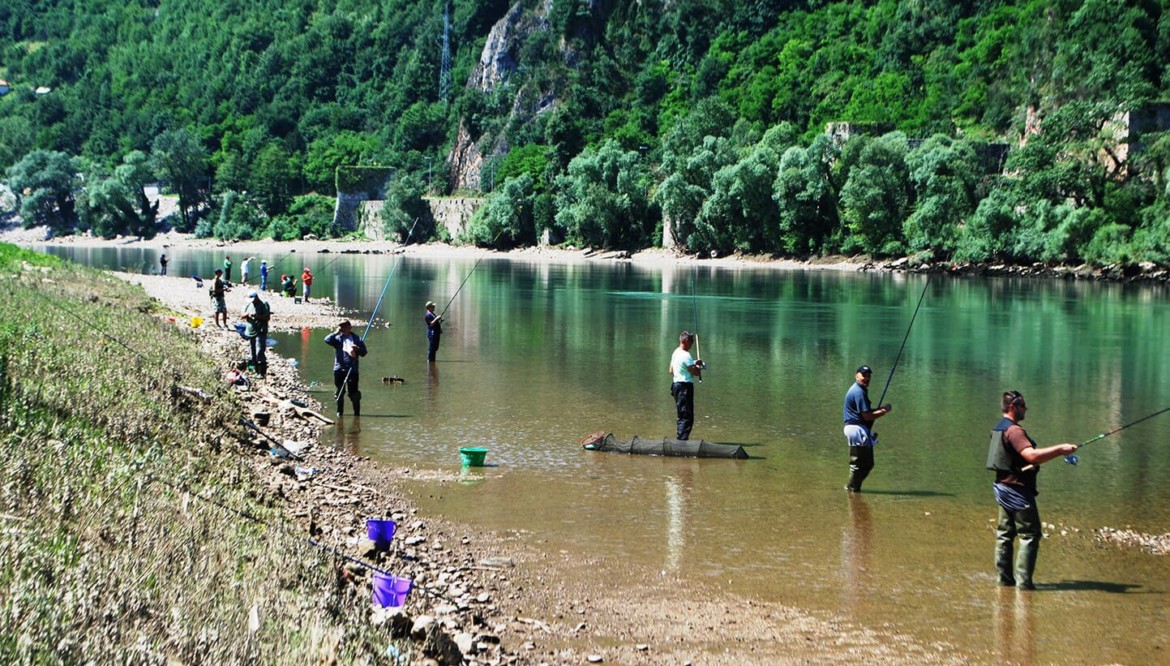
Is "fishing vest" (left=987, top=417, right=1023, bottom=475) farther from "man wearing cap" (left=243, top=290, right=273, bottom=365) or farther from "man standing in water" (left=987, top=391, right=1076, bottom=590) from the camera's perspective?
"man wearing cap" (left=243, top=290, right=273, bottom=365)

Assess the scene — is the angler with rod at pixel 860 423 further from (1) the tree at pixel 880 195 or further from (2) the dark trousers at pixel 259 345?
(1) the tree at pixel 880 195

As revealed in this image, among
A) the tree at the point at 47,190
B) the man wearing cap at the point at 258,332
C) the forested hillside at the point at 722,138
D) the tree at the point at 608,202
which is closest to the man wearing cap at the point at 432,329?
the man wearing cap at the point at 258,332

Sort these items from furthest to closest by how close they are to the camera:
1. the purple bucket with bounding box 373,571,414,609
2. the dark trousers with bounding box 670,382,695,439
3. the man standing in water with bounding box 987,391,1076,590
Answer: the dark trousers with bounding box 670,382,695,439 → the man standing in water with bounding box 987,391,1076,590 → the purple bucket with bounding box 373,571,414,609

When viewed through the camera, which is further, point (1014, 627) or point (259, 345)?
point (259, 345)

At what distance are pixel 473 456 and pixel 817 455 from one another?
5.61m

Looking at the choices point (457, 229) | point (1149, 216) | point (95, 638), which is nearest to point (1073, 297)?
point (1149, 216)

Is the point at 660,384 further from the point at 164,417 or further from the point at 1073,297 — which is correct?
the point at 1073,297

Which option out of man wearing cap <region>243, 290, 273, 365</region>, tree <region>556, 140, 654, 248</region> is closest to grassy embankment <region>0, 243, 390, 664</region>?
man wearing cap <region>243, 290, 273, 365</region>

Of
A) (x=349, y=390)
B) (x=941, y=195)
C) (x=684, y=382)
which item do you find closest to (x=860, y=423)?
(x=684, y=382)

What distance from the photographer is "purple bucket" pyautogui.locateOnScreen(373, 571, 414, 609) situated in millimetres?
9367

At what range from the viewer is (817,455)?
56.5ft

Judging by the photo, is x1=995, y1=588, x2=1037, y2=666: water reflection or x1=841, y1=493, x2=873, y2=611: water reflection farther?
x1=841, y1=493, x2=873, y2=611: water reflection

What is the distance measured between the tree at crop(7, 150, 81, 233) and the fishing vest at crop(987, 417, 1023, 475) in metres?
166

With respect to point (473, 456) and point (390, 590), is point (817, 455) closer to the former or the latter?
point (473, 456)
